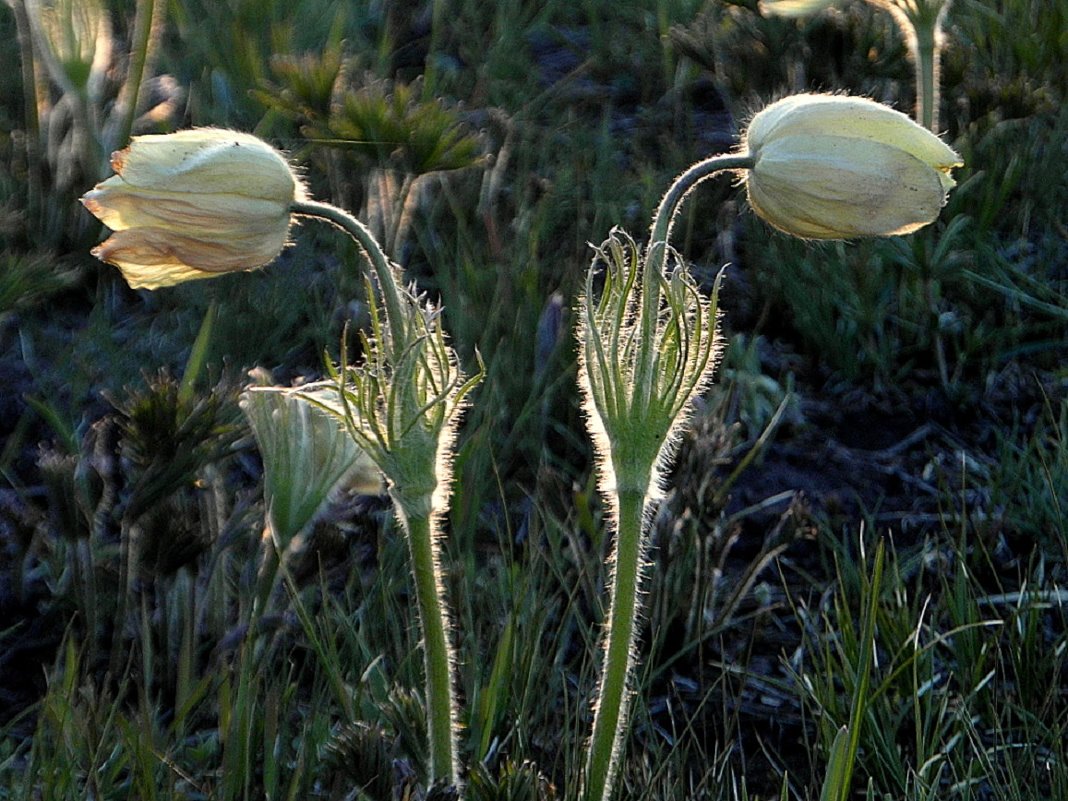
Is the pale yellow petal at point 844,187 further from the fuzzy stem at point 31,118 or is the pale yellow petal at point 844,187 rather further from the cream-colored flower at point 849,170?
the fuzzy stem at point 31,118

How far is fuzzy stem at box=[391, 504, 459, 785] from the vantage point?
1.30 metres

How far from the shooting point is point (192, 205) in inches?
50.2

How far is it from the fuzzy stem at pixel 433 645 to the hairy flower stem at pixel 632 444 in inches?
5.5

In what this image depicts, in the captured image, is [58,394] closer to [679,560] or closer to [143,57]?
[143,57]

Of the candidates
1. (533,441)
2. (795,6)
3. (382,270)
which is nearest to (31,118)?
(533,441)

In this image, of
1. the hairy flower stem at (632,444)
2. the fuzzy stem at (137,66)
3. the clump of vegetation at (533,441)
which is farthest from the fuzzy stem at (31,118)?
the hairy flower stem at (632,444)

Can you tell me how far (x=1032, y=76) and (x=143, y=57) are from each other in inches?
70.2

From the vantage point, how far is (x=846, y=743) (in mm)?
1116

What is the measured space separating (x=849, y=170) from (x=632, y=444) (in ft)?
1.07

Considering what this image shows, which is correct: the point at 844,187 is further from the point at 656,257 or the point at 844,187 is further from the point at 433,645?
the point at 433,645

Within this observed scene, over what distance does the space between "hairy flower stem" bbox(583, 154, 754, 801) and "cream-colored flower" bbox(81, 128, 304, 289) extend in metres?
0.33

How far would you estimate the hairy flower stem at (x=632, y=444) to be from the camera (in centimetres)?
127

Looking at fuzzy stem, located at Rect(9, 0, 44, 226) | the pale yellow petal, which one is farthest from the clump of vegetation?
the pale yellow petal

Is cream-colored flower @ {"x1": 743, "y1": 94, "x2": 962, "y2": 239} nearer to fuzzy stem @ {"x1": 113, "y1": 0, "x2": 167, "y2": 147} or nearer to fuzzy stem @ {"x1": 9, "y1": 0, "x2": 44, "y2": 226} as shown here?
fuzzy stem @ {"x1": 113, "y1": 0, "x2": 167, "y2": 147}
